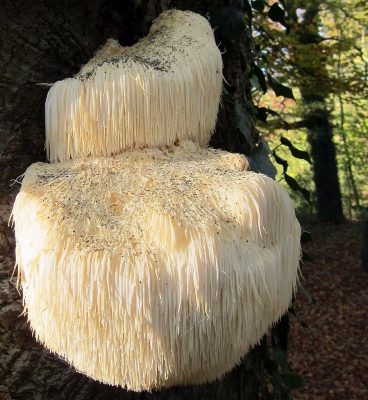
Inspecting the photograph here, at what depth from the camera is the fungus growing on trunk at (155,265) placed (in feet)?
3.07

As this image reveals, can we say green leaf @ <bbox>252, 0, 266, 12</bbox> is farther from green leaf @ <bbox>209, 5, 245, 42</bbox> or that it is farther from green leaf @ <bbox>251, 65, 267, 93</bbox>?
green leaf @ <bbox>209, 5, 245, 42</bbox>

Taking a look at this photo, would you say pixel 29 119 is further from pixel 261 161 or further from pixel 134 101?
pixel 261 161

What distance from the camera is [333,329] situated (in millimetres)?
7684

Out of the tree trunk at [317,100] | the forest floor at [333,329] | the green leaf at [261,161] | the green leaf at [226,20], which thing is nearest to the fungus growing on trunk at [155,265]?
the green leaf at [261,161]

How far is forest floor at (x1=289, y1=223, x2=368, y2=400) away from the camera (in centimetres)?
623

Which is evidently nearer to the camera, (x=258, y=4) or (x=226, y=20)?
(x=226, y=20)

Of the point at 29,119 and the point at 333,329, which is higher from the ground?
the point at 29,119

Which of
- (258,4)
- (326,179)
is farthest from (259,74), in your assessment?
(326,179)

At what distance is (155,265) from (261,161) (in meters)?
0.92

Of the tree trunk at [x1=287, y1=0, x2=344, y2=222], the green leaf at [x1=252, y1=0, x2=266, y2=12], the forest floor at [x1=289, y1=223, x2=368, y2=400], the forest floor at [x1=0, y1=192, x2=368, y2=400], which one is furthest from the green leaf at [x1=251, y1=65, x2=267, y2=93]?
the forest floor at [x1=289, y1=223, x2=368, y2=400]

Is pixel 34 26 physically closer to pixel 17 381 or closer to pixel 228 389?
pixel 17 381

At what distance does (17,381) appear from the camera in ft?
4.31

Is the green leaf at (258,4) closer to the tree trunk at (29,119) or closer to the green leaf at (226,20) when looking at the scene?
the green leaf at (226,20)

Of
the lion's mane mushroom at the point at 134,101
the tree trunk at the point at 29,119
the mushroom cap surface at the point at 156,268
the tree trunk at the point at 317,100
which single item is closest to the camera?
the mushroom cap surface at the point at 156,268
